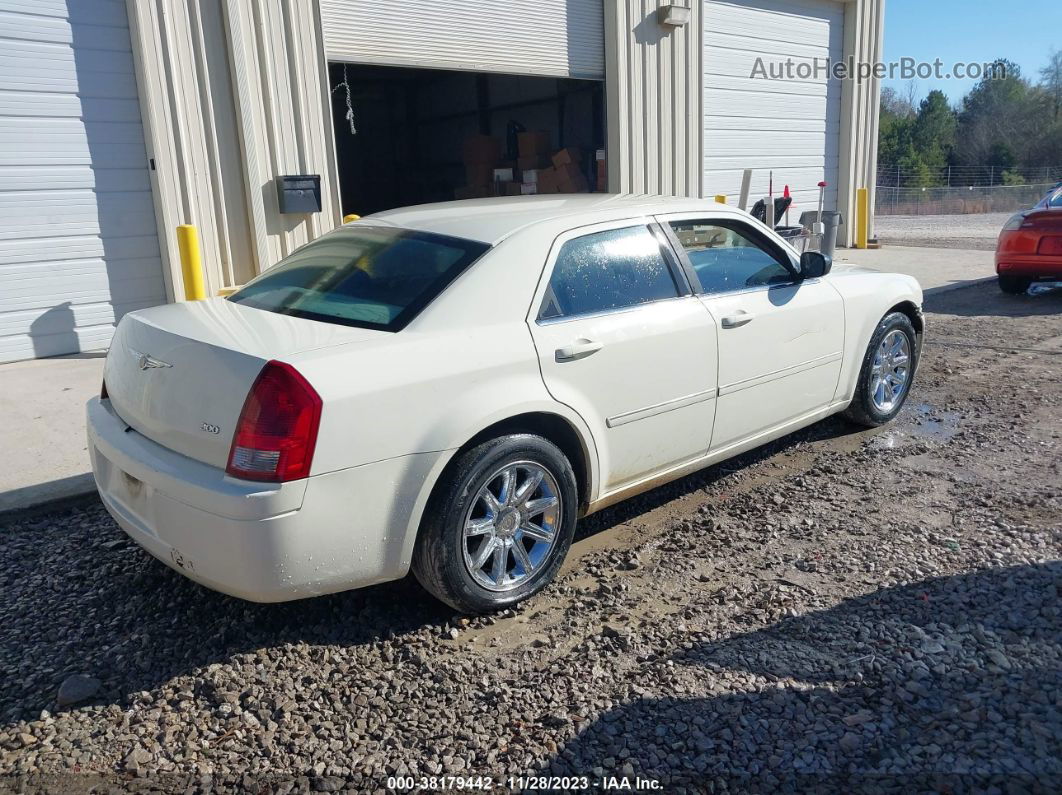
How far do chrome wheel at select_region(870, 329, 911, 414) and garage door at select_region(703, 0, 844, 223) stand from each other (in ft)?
27.2

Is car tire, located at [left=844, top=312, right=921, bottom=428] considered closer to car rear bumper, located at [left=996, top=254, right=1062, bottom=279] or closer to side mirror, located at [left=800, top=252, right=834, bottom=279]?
side mirror, located at [left=800, top=252, right=834, bottom=279]

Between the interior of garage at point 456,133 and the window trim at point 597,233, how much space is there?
8.70 meters

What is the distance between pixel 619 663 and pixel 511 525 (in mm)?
686

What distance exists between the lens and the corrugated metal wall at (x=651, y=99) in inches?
455

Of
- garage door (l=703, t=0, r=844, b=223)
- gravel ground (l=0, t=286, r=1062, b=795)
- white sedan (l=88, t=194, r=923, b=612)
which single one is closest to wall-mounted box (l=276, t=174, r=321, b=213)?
white sedan (l=88, t=194, r=923, b=612)

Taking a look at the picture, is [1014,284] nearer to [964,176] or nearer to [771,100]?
[771,100]

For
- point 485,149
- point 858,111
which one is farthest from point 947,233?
point 485,149

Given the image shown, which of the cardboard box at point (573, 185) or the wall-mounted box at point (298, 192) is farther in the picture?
the cardboard box at point (573, 185)

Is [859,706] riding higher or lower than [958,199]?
lower

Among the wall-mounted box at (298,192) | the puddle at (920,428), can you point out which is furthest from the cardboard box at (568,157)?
the puddle at (920,428)

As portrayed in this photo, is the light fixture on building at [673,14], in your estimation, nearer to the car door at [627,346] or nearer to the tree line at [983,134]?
the car door at [627,346]

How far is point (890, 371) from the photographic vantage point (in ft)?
18.8

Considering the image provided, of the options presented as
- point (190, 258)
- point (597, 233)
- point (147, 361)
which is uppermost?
point (597, 233)

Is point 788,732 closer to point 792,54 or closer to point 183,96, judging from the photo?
point 183,96
